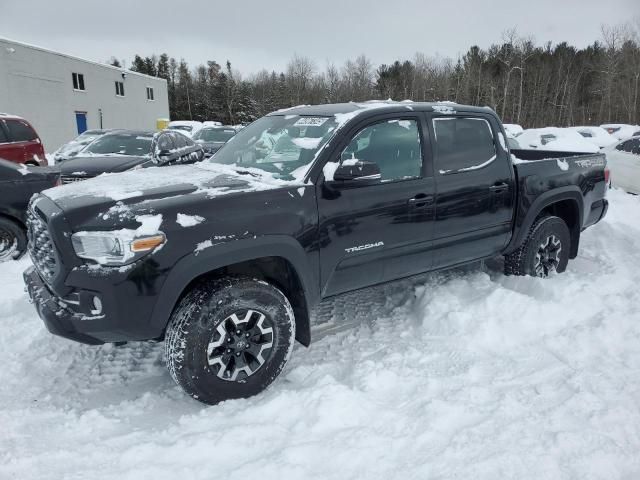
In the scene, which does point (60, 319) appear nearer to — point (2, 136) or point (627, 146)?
point (2, 136)

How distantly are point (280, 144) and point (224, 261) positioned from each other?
130 centimetres

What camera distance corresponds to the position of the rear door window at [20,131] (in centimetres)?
1042

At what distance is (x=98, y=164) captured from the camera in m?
8.62

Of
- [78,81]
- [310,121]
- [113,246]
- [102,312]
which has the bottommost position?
[102,312]

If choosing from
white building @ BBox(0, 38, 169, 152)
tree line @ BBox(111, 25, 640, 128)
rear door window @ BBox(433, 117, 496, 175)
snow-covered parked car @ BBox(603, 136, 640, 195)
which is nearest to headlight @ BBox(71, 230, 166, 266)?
rear door window @ BBox(433, 117, 496, 175)

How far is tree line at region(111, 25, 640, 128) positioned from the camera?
A: 53.7 meters

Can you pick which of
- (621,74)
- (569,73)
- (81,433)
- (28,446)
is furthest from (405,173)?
(569,73)

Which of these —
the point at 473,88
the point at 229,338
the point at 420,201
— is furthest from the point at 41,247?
the point at 473,88

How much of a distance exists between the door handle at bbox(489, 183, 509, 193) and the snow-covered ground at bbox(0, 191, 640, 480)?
925 millimetres

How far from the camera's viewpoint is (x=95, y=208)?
2.74 meters

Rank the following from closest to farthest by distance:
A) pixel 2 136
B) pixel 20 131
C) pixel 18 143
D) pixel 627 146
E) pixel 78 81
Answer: pixel 2 136 → pixel 18 143 → pixel 20 131 → pixel 627 146 → pixel 78 81

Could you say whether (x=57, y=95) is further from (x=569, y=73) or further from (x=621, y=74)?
(x=569, y=73)

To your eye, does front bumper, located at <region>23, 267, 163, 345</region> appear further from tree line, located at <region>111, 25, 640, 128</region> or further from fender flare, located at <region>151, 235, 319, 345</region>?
tree line, located at <region>111, 25, 640, 128</region>

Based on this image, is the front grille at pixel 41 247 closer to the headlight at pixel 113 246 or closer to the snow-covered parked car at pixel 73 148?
the headlight at pixel 113 246
